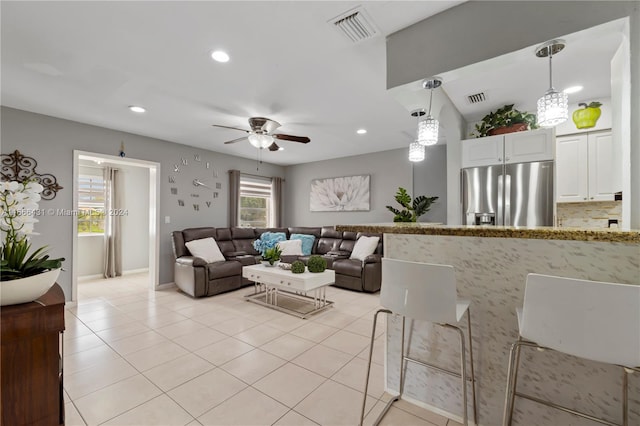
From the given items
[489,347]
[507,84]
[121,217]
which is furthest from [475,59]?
[121,217]

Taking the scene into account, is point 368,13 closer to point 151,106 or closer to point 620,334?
point 620,334

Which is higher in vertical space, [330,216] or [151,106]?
[151,106]

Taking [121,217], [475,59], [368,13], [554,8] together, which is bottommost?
[121,217]

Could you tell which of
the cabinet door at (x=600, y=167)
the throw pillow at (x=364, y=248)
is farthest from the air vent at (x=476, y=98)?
the throw pillow at (x=364, y=248)

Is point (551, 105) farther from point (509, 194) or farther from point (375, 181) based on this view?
point (375, 181)

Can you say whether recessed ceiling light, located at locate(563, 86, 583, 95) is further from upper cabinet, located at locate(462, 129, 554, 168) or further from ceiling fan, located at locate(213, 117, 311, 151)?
ceiling fan, located at locate(213, 117, 311, 151)

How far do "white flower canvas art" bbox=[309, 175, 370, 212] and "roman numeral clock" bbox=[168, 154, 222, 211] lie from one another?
7.23 feet

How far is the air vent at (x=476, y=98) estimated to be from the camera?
10.0ft

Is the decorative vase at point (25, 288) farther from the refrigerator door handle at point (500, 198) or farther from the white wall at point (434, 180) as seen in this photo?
the white wall at point (434, 180)

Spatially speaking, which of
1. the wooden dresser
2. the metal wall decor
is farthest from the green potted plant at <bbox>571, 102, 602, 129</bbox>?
the metal wall decor

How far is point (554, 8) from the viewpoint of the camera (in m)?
1.54

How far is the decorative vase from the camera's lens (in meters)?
1.07

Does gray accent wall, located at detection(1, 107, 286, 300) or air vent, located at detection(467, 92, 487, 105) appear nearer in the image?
air vent, located at detection(467, 92, 487, 105)

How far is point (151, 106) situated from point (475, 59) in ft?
11.4
